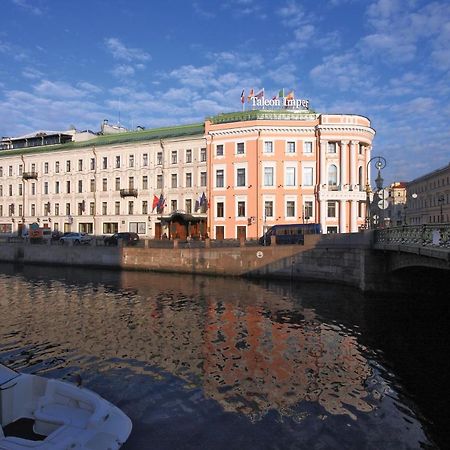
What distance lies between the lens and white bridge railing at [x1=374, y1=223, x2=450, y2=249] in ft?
51.0

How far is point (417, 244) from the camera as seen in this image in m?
18.2

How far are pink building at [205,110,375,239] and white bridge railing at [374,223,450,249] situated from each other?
22.5m

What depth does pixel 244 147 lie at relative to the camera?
5075 centimetres

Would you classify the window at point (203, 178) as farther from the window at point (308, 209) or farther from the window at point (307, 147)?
the window at point (308, 209)

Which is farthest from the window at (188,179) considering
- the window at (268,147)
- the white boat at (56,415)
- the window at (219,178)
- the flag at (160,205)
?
the white boat at (56,415)

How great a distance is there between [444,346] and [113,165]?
50.5 meters

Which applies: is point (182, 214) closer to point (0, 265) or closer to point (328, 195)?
point (328, 195)

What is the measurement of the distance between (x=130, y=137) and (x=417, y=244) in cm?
4810

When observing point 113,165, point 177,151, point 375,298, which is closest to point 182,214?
point 177,151

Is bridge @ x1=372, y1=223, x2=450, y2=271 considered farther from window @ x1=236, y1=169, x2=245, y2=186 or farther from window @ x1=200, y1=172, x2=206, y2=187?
window @ x1=200, y1=172, x2=206, y2=187

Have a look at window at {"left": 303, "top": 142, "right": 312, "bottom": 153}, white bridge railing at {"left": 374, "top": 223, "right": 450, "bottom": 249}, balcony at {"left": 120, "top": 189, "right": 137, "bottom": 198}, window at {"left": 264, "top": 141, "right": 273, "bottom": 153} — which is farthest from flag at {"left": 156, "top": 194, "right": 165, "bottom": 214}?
white bridge railing at {"left": 374, "top": 223, "right": 450, "bottom": 249}

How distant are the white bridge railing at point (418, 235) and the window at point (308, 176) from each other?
23.3m

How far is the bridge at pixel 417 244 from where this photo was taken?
15.4 metres

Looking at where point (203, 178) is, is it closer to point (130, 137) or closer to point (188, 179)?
point (188, 179)
